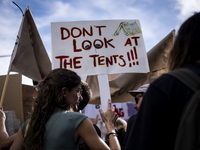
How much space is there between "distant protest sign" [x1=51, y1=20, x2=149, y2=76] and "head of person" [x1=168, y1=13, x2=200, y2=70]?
1.82 m

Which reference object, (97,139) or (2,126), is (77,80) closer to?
(97,139)

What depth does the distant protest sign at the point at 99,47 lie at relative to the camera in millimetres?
2525

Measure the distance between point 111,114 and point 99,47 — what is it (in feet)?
4.14

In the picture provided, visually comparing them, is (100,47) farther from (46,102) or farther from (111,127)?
(46,102)

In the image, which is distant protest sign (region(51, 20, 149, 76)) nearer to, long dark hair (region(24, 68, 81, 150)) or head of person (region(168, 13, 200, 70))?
long dark hair (region(24, 68, 81, 150))

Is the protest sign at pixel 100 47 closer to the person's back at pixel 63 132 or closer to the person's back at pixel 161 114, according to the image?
the person's back at pixel 63 132

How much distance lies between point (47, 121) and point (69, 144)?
191 mm

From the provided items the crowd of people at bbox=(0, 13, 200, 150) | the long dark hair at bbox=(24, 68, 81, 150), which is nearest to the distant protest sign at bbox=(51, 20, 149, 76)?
the crowd of people at bbox=(0, 13, 200, 150)

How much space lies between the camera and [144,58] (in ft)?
8.79

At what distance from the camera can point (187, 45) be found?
685mm

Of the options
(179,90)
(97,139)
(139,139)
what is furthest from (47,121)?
(179,90)

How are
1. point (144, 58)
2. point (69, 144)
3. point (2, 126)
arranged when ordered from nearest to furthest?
1. point (69, 144)
2. point (2, 126)
3. point (144, 58)

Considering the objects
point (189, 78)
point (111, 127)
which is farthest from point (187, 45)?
point (111, 127)

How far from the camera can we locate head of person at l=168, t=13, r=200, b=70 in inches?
26.5
